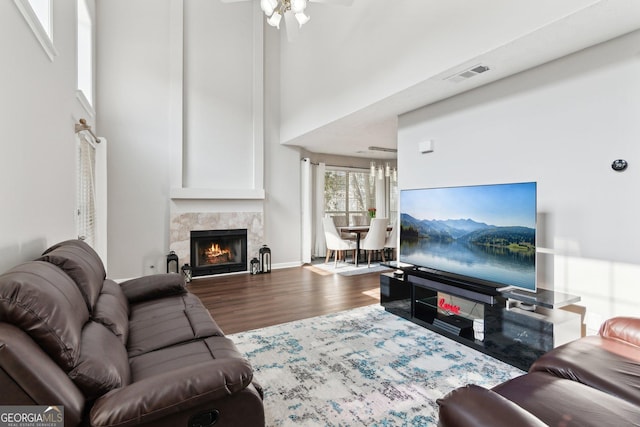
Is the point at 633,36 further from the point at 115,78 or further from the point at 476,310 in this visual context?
the point at 115,78

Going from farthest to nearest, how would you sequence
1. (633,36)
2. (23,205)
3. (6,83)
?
(633,36) → (23,205) → (6,83)

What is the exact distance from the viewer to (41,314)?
1.09 m

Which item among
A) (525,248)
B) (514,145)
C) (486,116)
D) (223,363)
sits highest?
(486,116)

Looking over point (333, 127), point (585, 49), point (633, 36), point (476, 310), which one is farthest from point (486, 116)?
point (333, 127)

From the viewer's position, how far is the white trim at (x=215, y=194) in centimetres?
523

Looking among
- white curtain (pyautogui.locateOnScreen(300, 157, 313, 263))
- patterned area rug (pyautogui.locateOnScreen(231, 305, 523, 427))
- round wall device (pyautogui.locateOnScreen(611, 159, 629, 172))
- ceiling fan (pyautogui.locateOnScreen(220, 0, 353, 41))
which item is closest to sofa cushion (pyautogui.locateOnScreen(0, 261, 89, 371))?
patterned area rug (pyautogui.locateOnScreen(231, 305, 523, 427))

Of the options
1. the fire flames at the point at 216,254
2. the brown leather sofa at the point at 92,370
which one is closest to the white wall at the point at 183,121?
the fire flames at the point at 216,254

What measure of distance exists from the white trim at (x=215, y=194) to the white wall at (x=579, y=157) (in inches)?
149

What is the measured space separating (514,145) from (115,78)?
17.7 feet

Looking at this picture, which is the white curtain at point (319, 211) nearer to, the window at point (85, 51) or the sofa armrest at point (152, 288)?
the window at point (85, 51)

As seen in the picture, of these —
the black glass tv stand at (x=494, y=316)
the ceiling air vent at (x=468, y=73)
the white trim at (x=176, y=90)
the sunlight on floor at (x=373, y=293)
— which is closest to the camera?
the black glass tv stand at (x=494, y=316)

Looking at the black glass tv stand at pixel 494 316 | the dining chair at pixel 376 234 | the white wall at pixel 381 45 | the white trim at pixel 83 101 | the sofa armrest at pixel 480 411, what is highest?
the white wall at pixel 381 45

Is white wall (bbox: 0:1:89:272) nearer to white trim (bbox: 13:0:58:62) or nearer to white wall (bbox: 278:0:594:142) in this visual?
white trim (bbox: 13:0:58:62)

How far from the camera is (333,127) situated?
4.92 meters
